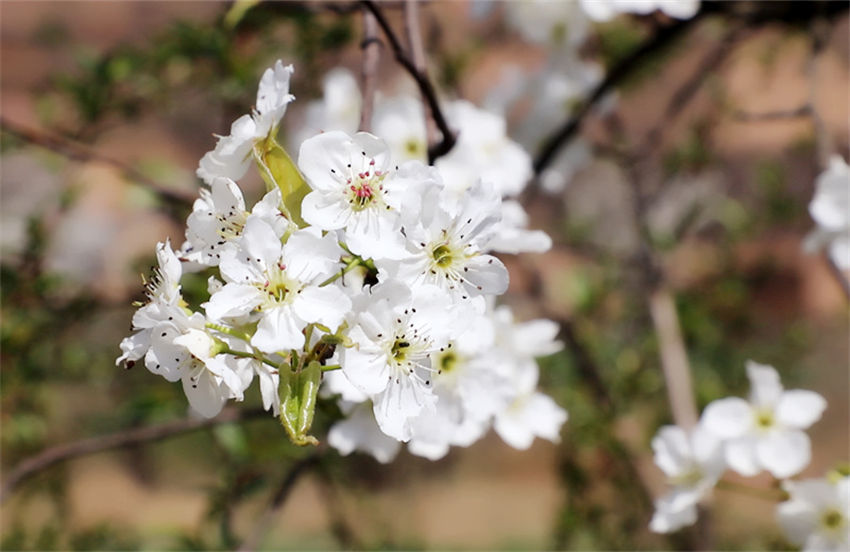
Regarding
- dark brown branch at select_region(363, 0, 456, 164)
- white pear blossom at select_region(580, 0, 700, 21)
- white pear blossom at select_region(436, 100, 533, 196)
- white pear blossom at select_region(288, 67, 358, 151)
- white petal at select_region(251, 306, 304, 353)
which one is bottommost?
white petal at select_region(251, 306, 304, 353)

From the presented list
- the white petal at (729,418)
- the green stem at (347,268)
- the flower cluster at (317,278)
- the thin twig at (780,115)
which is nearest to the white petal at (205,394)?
the flower cluster at (317,278)

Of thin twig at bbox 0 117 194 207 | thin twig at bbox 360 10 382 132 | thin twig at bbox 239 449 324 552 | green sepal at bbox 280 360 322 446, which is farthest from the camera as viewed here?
thin twig at bbox 0 117 194 207

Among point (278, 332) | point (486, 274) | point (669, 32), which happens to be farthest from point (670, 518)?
point (669, 32)

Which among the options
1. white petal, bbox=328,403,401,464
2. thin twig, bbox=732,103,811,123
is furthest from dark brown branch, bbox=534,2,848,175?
white petal, bbox=328,403,401,464

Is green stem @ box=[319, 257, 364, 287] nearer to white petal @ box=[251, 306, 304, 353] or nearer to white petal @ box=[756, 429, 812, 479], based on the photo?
white petal @ box=[251, 306, 304, 353]

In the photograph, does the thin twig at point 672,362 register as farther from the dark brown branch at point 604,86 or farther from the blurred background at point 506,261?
the dark brown branch at point 604,86

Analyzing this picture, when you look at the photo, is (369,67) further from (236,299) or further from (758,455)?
(758,455)
